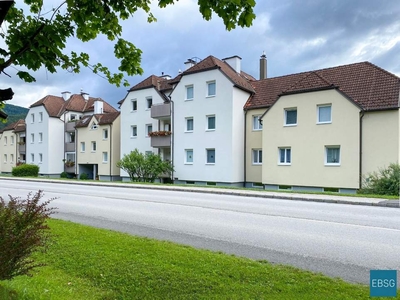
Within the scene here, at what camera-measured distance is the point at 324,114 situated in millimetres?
20906

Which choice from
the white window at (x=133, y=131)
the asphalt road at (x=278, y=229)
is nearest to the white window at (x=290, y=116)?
the asphalt road at (x=278, y=229)

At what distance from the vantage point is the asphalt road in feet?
18.3

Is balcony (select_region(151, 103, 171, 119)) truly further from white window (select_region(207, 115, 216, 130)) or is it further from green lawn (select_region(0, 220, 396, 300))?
green lawn (select_region(0, 220, 396, 300))

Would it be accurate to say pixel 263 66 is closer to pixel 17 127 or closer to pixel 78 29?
pixel 78 29

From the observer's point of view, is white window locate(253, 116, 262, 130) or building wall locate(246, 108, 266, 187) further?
white window locate(253, 116, 262, 130)

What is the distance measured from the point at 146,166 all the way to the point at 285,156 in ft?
39.0

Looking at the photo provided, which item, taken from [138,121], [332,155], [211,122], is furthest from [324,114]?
[138,121]

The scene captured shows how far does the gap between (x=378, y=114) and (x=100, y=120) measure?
29.6m

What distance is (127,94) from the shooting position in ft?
112

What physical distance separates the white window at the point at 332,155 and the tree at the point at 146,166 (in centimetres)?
Answer: 1320

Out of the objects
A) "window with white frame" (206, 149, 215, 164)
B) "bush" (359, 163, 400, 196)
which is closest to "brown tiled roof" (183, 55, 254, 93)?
"window with white frame" (206, 149, 215, 164)

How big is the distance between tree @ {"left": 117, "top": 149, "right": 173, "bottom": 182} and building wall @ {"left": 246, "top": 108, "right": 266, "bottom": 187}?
7.02 metres

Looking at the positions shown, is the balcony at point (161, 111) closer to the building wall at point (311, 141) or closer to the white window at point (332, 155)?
the building wall at point (311, 141)

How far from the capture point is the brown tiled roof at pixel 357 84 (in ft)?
63.6
